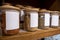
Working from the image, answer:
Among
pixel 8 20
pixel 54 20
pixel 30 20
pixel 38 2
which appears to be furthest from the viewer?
pixel 38 2

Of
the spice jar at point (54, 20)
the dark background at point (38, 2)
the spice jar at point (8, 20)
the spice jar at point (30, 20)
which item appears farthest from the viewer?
the dark background at point (38, 2)

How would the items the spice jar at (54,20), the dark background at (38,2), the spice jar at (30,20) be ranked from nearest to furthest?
the spice jar at (30,20), the spice jar at (54,20), the dark background at (38,2)

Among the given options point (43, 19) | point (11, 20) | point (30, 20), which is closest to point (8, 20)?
point (11, 20)

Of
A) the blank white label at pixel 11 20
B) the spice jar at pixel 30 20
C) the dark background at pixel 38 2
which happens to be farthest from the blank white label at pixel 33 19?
the dark background at pixel 38 2

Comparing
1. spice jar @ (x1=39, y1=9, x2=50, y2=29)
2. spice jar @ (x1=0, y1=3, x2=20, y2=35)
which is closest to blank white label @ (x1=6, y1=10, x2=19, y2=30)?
spice jar @ (x1=0, y1=3, x2=20, y2=35)

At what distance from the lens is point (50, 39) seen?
1241 mm

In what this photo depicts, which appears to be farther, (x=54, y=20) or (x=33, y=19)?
(x=54, y=20)

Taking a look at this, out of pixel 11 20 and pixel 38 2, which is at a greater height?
pixel 38 2

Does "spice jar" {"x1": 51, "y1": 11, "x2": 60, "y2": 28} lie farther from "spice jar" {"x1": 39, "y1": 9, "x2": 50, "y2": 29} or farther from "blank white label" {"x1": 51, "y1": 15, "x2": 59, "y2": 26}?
"spice jar" {"x1": 39, "y1": 9, "x2": 50, "y2": 29}

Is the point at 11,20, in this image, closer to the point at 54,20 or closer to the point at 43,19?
the point at 43,19

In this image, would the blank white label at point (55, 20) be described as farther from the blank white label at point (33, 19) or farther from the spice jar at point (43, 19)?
the blank white label at point (33, 19)

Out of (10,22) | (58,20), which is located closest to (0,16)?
(10,22)

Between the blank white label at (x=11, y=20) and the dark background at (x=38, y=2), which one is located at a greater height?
the dark background at (x=38, y=2)

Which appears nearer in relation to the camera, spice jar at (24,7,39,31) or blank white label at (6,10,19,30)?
blank white label at (6,10,19,30)
